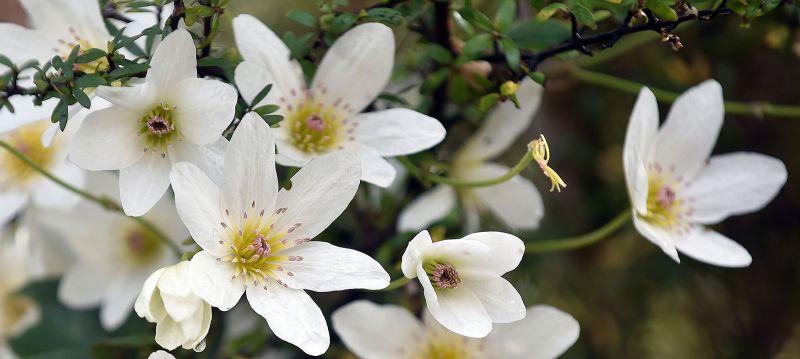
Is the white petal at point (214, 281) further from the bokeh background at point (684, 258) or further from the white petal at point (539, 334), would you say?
the bokeh background at point (684, 258)

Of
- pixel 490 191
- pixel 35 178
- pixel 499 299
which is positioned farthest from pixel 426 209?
pixel 35 178

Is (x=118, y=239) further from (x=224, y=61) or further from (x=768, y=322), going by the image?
(x=768, y=322)

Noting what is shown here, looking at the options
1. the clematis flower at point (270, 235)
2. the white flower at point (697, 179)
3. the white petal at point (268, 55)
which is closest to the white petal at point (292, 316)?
the clematis flower at point (270, 235)

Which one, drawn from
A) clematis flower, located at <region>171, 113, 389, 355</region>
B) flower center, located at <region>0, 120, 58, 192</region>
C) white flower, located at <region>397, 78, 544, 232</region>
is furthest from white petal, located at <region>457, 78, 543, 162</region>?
flower center, located at <region>0, 120, 58, 192</region>

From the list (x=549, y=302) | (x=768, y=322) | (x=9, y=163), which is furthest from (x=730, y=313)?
(x=9, y=163)

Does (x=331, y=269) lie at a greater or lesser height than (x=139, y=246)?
greater

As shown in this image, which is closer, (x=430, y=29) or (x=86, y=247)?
(x=430, y=29)

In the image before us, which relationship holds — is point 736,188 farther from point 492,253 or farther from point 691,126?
point 492,253
